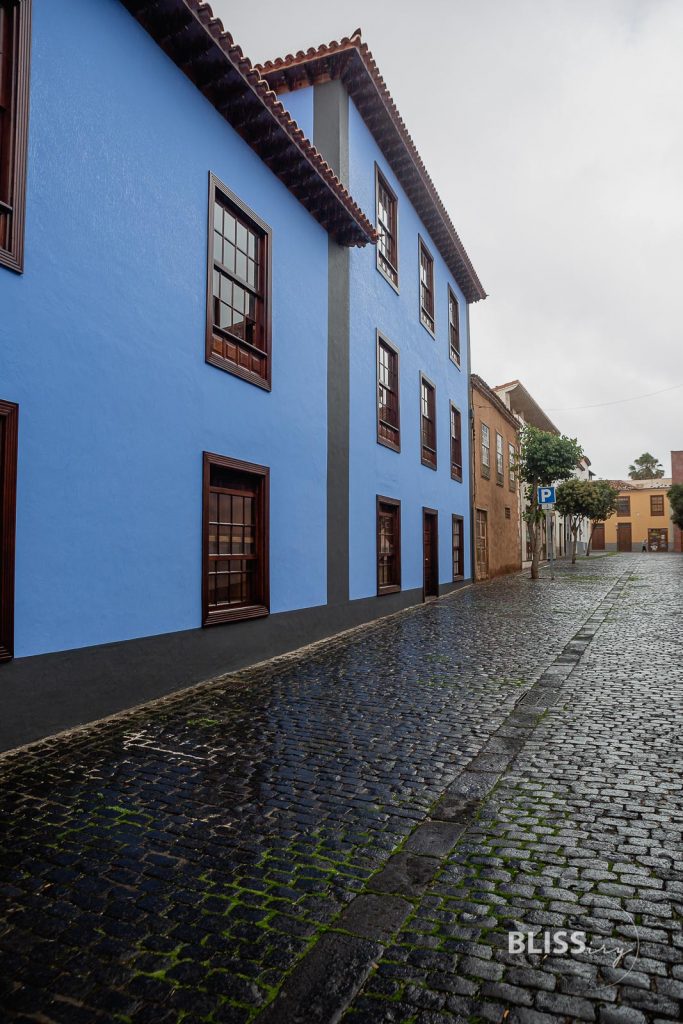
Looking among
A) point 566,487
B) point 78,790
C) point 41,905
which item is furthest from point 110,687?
point 566,487

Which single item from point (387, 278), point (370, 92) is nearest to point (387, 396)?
point (387, 278)

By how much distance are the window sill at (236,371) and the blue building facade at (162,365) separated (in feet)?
0.12

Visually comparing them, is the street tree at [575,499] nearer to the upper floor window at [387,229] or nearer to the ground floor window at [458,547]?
the ground floor window at [458,547]

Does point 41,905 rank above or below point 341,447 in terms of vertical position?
below

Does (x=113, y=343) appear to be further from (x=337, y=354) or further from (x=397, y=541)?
(x=397, y=541)

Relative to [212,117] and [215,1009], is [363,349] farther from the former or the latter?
[215,1009]

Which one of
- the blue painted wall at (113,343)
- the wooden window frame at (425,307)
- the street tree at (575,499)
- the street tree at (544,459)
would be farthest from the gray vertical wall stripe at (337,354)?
the street tree at (575,499)

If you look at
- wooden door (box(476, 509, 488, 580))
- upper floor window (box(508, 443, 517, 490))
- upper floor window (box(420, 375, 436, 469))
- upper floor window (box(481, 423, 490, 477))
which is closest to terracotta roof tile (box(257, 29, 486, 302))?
upper floor window (box(420, 375, 436, 469))

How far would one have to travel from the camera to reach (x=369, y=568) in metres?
11.8

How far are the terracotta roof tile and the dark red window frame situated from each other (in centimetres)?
74

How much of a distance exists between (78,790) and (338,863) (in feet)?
5.89

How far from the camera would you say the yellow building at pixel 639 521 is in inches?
2486

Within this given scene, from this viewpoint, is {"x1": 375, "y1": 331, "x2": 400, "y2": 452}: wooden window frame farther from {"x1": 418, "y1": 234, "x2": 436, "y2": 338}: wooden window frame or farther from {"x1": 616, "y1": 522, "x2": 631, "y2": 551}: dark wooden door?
{"x1": 616, "y1": 522, "x2": 631, "y2": 551}: dark wooden door

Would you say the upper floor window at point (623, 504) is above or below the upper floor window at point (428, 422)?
above
